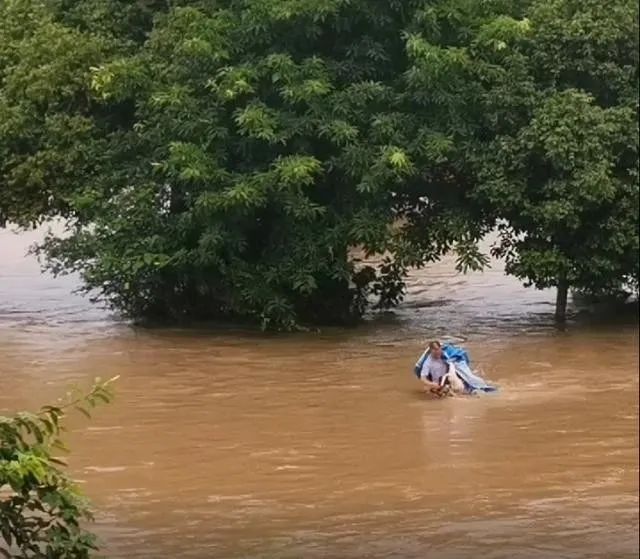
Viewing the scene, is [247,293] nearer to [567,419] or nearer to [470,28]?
[470,28]

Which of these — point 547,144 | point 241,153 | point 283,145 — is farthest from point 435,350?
point 241,153

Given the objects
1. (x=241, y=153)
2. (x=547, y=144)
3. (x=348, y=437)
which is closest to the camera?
(x=348, y=437)

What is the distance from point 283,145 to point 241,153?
0.61 meters

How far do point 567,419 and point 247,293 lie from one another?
5070mm

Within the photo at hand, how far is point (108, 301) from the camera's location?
17.3m

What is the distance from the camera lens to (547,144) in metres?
12.3

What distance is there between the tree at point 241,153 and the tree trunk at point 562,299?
971 mm

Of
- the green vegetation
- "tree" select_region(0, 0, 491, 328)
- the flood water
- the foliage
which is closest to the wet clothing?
the flood water

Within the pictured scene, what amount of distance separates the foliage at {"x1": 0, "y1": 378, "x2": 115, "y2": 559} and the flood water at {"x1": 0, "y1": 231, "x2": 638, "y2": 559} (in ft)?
5.54

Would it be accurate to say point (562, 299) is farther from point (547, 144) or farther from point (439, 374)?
point (439, 374)

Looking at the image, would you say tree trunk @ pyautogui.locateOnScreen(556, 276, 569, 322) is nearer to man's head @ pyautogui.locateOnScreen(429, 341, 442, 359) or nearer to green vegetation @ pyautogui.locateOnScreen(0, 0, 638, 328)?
green vegetation @ pyautogui.locateOnScreen(0, 0, 638, 328)

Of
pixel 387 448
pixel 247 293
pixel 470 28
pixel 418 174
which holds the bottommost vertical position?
pixel 387 448

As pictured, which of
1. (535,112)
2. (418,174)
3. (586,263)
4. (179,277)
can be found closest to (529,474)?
(586,263)

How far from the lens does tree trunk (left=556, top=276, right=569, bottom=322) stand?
39.9 feet
